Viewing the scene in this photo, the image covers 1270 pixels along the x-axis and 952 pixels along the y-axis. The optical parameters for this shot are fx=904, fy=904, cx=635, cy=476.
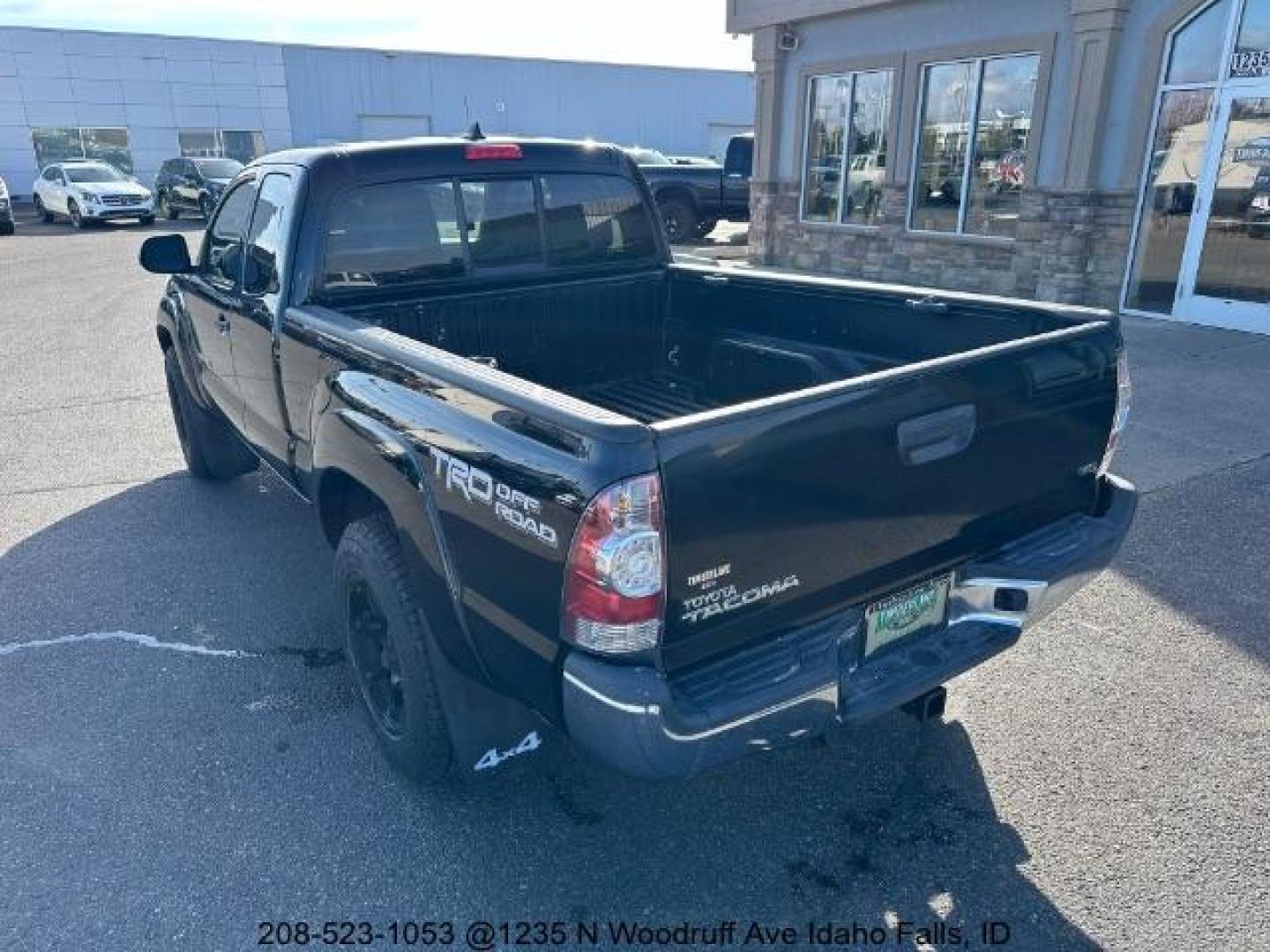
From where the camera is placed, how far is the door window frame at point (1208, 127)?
29.0ft

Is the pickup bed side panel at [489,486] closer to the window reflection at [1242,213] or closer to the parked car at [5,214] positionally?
the window reflection at [1242,213]

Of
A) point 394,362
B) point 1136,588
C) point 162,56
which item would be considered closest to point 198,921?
point 394,362

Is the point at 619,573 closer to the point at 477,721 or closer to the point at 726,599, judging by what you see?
the point at 726,599

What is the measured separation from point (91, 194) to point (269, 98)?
14050mm

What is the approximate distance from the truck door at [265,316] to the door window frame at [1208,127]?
30.0 ft

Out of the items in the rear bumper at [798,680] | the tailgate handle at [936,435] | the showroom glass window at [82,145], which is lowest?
the rear bumper at [798,680]

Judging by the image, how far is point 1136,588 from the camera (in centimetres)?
419

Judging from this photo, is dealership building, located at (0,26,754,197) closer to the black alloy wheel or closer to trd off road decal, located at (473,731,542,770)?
the black alloy wheel

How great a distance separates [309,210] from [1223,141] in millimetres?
9454

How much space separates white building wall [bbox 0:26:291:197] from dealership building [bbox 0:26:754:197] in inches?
1.5

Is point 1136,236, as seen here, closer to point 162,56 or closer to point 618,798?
point 618,798

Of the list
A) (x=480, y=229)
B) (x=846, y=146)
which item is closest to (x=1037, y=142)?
(x=846, y=146)

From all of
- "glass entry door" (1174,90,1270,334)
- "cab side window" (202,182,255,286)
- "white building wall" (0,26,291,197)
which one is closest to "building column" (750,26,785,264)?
"glass entry door" (1174,90,1270,334)

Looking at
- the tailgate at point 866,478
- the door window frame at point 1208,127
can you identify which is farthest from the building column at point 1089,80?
the tailgate at point 866,478
